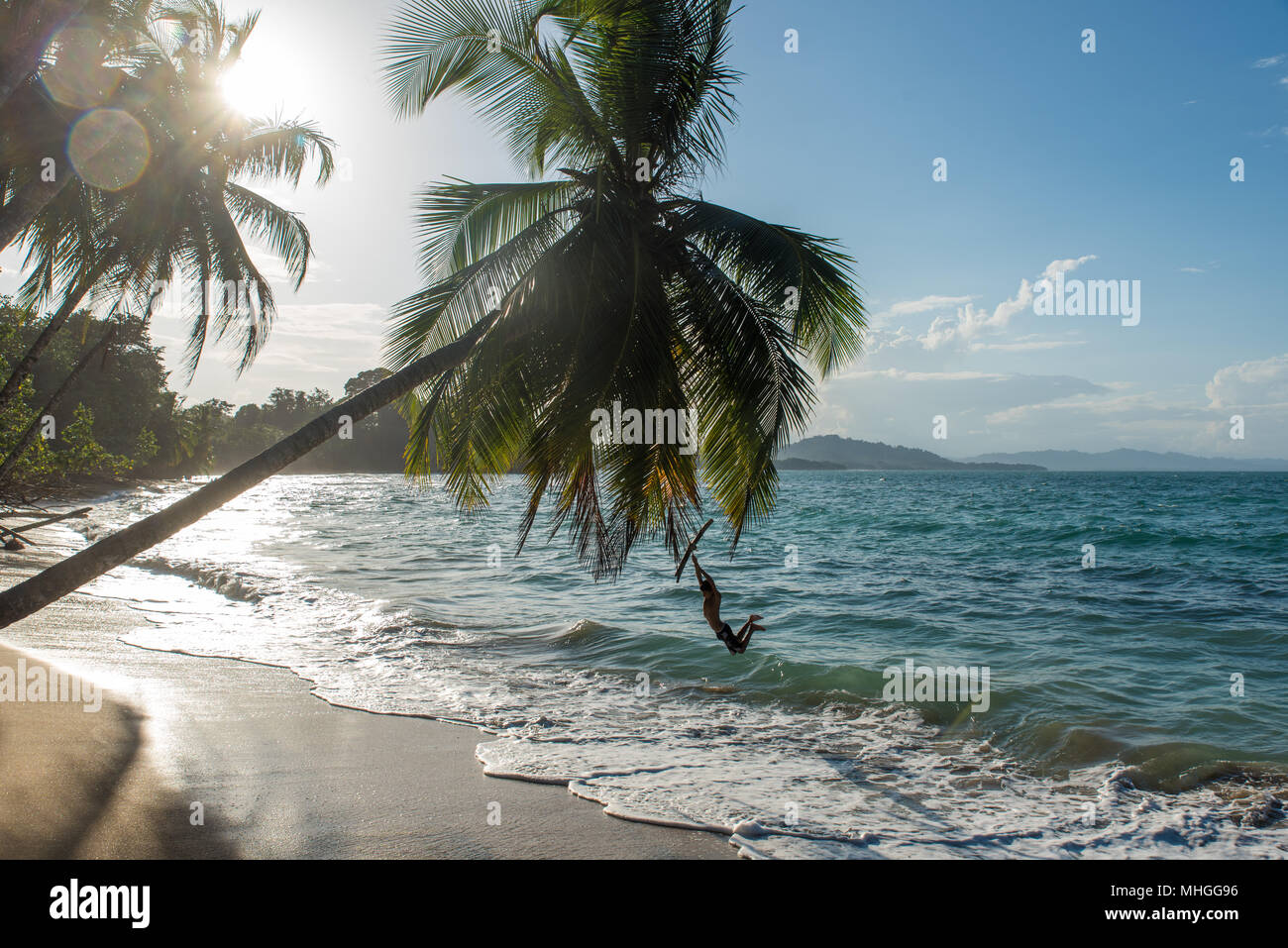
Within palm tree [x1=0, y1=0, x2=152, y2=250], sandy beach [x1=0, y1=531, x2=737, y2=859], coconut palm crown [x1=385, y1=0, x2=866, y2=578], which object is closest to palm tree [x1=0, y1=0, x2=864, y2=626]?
coconut palm crown [x1=385, y1=0, x2=866, y2=578]

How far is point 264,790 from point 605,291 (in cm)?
493

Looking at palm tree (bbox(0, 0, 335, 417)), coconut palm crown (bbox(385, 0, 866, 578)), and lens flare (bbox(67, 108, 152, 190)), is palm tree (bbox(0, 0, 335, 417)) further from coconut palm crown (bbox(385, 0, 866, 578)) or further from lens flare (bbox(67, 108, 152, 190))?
coconut palm crown (bbox(385, 0, 866, 578))

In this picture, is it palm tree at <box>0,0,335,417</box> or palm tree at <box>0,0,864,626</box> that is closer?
palm tree at <box>0,0,864,626</box>

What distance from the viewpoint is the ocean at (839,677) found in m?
6.17

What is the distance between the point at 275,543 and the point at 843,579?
2050 centimetres

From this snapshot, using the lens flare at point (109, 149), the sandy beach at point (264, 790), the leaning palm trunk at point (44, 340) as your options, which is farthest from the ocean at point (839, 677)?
the lens flare at point (109, 149)

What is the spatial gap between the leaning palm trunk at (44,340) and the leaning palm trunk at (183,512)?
492 centimetres

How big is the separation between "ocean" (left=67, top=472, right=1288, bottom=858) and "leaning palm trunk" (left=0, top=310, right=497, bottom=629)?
3284 mm

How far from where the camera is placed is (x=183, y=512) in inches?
190

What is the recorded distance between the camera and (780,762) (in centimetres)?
728

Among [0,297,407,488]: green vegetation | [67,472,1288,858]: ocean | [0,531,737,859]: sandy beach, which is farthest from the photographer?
[0,297,407,488]: green vegetation

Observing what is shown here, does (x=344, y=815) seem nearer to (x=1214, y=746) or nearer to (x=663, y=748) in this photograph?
(x=663, y=748)

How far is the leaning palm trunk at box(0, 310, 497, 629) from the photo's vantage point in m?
4.49
